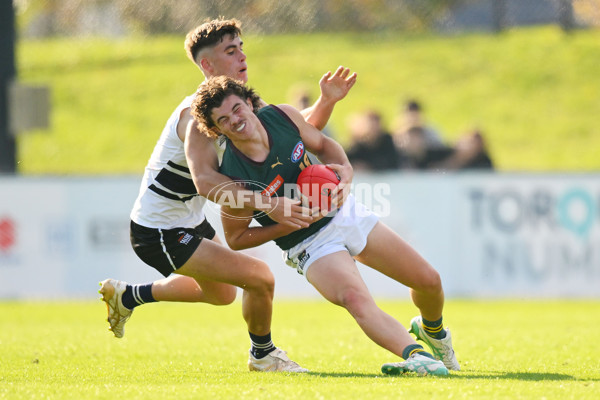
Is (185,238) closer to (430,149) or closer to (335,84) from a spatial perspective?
(335,84)

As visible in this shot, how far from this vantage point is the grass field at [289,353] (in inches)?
209

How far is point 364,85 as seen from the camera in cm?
2303

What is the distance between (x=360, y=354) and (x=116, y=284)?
1.89 m

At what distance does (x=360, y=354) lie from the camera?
24.2ft

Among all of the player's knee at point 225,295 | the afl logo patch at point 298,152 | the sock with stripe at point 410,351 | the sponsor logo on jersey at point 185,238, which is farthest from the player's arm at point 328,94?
the sock with stripe at point 410,351

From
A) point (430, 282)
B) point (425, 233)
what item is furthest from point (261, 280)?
point (425, 233)

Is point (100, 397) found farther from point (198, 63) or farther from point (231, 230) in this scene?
point (198, 63)

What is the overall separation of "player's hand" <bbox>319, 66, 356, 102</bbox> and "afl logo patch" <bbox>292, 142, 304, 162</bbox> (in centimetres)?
54

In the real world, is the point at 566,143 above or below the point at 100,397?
above

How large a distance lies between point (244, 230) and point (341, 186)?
657 mm

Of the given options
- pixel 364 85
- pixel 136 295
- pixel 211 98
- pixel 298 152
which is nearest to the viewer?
pixel 211 98

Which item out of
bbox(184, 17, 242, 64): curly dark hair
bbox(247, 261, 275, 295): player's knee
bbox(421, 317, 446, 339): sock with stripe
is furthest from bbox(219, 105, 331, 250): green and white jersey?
bbox(421, 317, 446, 339): sock with stripe

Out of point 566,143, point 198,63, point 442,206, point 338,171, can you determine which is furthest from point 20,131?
point 566,143

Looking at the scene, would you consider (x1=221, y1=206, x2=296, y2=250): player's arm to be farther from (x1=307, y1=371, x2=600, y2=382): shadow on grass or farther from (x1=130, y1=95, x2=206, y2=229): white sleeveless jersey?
(x1=307, y1=371, x2=600, y2=382): shadow on grass
